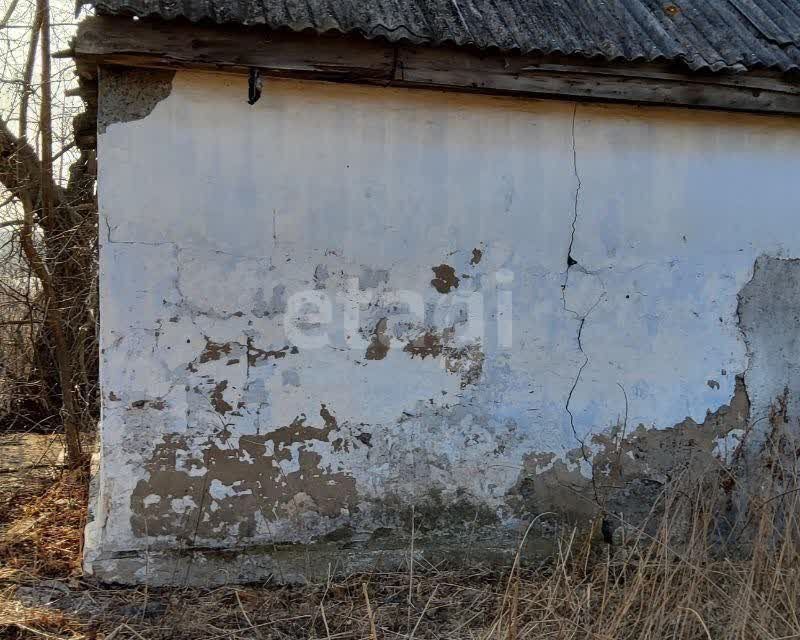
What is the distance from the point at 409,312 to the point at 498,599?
165cm

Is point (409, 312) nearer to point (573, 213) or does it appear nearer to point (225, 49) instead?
point (573, 213)

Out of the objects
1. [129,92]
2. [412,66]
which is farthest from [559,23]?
[129,92]

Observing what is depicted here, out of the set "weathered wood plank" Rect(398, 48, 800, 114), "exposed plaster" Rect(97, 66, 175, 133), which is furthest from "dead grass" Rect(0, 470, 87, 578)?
"weathered wood plank" Rect(398, 48, 800, 114)

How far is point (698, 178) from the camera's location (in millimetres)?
4543

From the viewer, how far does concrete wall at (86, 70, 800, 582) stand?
12.9 ft

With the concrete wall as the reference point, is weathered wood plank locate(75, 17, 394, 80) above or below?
above

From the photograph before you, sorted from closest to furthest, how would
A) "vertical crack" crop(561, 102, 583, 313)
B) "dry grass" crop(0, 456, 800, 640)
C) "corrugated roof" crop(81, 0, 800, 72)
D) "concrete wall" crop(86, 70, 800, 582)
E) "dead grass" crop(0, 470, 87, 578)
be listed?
1. "dry grass" crop(0, 456, 800, 640)
2. "corrugated roof" crop(81, 0, 800, 72)
3. "concrete wall" crop(86, 70, 800, 582)
4. "dead grass" crop(0, 470, 87, 578)
5. "vertical crack" crop(561, 102, 583, 313)

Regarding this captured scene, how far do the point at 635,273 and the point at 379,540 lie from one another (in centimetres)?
223

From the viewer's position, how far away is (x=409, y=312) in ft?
13.9

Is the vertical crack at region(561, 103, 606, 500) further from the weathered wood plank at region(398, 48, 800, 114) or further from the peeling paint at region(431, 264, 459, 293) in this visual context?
the peeling paint at region(431, 264, 459, 293)

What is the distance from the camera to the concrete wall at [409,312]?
3939 millimetres

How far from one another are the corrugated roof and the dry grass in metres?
2.51

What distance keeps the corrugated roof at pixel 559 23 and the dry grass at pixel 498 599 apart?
2.51m

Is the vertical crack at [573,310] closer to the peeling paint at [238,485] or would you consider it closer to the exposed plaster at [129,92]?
the peeling paint at [238,485]
